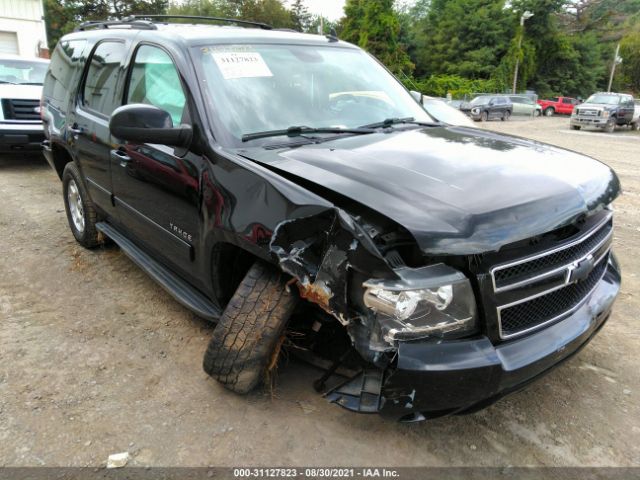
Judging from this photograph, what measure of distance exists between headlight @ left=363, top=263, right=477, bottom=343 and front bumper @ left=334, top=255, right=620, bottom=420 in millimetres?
64

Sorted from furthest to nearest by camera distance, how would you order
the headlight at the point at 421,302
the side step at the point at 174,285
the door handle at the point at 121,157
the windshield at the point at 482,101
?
the windshield at the point at 482,101 < the door handle at the point at 121,157 < the side step at the point at 174,285 < the headlight at the point at 421,302

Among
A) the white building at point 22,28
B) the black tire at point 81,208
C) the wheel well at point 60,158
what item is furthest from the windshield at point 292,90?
the white building at point 22,28

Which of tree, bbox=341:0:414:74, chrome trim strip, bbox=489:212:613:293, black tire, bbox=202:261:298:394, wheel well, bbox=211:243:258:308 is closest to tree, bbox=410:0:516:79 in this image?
tree, bbox=341:0:414:74

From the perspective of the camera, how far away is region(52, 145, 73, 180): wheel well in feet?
16.2

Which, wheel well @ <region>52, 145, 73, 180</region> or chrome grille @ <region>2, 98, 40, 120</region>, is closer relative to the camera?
wheel well @ <region>52, 145, 73, 180</region>

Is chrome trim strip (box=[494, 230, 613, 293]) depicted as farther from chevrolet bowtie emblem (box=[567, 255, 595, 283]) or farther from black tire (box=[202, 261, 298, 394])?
black tire (box=[202, 261, 298, 394])

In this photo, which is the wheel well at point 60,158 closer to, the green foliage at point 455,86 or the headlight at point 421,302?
the headlight at point 421,302

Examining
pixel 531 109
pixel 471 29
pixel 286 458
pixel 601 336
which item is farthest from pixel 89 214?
pixel 471 29

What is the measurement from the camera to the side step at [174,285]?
2896mm

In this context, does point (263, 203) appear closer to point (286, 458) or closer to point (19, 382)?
point (286, 458)

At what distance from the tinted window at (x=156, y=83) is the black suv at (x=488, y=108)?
2719 centimetres

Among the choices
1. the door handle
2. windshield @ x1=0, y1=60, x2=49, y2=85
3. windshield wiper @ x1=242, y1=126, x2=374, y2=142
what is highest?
windshield @ x1=0, y1=60, x2=49, y2=85

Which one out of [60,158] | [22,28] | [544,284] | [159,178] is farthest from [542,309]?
[22,28]

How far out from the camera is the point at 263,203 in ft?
7.51
